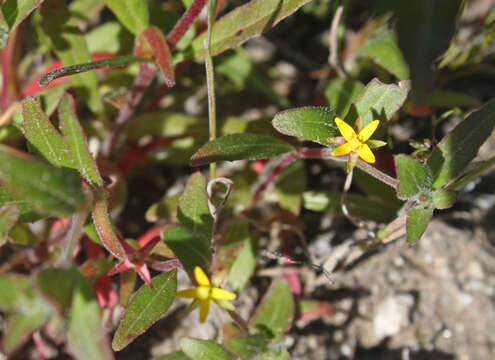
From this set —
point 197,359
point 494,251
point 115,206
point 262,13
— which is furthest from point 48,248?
point 494,251

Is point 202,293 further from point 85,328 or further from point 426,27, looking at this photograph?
point 426,27

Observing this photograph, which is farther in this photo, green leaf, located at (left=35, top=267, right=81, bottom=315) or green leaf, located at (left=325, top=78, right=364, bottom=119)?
green leaf, located at (left=325, top=78, right=364, bottom=119)

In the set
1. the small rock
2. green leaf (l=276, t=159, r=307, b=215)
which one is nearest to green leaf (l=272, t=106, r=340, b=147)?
green leaf (l=276, t=159, r=307, b=215)

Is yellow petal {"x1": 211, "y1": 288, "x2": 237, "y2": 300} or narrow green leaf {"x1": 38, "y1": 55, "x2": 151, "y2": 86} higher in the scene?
narrow green leaf {"x1": 38, "y1": 55, "x2": 151, "y2": 86}

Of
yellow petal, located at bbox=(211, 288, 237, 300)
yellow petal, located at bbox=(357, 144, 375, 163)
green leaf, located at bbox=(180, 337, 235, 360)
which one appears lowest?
green leaf, located at bbox=(180, 337, 235, 360)

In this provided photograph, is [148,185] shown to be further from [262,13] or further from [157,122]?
[262,13]

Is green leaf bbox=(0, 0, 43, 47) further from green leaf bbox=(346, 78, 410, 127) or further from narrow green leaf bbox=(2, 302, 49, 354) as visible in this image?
green leaf bbox=(346, 78, 410, 127)
